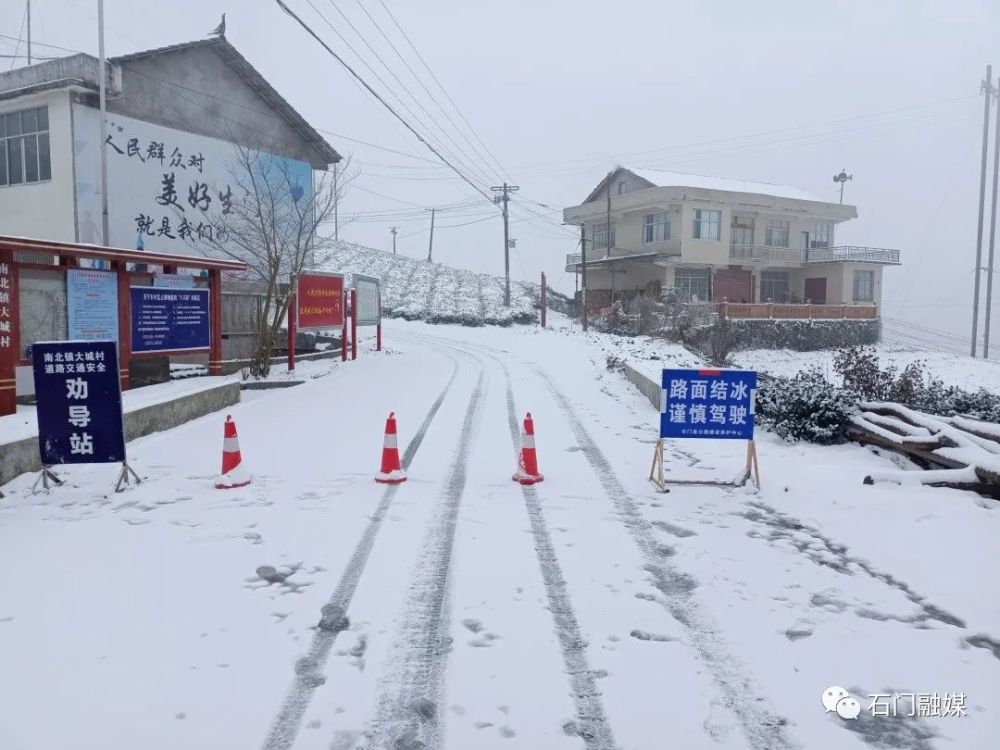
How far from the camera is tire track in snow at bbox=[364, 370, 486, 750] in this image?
330cm

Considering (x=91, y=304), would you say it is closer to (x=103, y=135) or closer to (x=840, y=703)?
(x=103, y=135)

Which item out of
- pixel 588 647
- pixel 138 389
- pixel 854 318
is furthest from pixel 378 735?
pixel 854 318

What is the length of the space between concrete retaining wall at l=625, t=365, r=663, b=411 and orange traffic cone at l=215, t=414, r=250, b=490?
6820 millimetres

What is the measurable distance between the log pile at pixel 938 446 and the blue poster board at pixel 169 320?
11.2m

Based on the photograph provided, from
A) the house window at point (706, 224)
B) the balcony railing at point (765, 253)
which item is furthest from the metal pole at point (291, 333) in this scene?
the balcony railing at point (765, 253)

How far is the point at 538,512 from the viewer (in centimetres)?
671

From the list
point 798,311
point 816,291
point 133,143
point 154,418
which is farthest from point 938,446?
point 816,291

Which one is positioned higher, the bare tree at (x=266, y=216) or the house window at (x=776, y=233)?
the house window at (x=776, y=233)

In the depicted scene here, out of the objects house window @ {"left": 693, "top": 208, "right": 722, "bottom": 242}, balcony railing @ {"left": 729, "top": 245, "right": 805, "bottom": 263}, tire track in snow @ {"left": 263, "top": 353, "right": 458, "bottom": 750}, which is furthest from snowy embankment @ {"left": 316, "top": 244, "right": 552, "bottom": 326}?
tire track in snow @ {"left": 263, "top": 353, "right": 458, "bottom": 750}

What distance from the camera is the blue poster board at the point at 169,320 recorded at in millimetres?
12005

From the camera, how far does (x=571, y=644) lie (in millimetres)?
Result: 4148

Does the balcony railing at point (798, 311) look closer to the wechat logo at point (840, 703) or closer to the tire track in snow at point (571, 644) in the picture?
→ the tire track in snow at point (571, 644)

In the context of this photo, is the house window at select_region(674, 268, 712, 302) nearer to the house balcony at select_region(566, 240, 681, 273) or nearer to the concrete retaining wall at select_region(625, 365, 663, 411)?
the house balcony at select_region(566, 240, 681, 273)

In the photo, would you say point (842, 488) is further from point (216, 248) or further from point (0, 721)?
point (216, 248)
